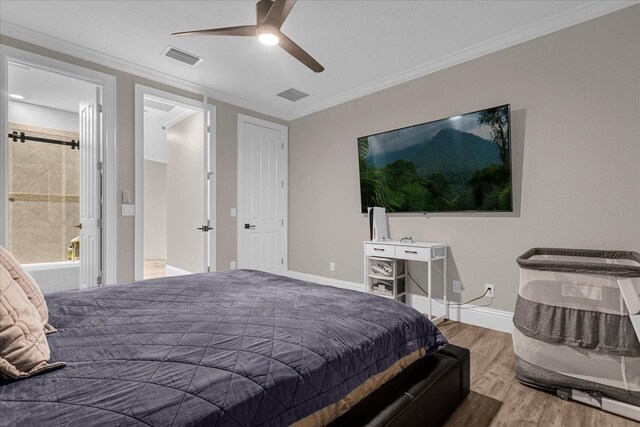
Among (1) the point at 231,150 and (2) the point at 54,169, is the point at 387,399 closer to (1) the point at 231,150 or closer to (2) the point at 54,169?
(1) the point at 231,150

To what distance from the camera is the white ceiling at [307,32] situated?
2.51 m

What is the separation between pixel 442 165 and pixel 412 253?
0.93m

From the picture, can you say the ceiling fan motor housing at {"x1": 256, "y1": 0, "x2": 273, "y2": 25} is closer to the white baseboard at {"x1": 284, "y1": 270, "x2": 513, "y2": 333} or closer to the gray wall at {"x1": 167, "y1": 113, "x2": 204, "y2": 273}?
the gray wall at {"x1": 167, "y1": 113, "x2": 204, "y2": 273}

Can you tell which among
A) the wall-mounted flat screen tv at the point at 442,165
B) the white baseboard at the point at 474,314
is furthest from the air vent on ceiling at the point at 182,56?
the white baseboard at the point at 474,314

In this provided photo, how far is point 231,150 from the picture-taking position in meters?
4.34

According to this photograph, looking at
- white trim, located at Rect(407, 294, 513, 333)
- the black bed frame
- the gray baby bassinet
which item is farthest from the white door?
the gray baby bassinet

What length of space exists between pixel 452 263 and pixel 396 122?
5.53ft

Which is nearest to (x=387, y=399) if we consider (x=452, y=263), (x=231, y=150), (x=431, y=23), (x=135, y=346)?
(x=135, y=346)

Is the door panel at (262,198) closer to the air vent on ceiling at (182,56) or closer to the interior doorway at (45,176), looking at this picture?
the air vent on ceiling at (182,56)

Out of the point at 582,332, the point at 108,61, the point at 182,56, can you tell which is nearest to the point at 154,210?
the point at 108,61

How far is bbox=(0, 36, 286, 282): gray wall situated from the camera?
11.0ft

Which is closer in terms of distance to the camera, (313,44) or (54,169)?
(313,44)

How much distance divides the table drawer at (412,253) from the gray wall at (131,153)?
88.3 inches

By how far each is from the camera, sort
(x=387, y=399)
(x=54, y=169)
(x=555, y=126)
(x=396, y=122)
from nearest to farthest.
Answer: (x=387, y=399)
(x=555, y=126)
(x=396, y=122)
(x=54, y=169)
